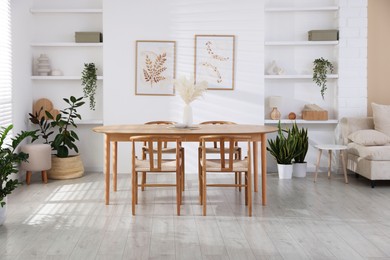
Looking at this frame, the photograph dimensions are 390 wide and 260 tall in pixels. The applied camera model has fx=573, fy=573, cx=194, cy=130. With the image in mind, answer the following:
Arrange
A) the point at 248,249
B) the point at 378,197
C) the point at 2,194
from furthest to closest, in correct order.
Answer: the point at 378,197 < the point at 2,194 < the point at 248,249

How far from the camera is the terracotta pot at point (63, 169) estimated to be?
7.63m

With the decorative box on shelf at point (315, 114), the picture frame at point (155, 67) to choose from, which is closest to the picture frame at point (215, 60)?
the picture frame at point (155, 67)

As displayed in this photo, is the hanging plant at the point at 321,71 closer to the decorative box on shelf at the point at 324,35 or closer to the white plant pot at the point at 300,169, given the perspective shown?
the decorative box on shelf at the point at 324,35

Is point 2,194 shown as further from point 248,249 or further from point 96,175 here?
point 96,175

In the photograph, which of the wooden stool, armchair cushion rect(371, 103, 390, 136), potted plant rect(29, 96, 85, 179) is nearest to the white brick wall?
armchair cushion rect(371, 103, 390, 136)

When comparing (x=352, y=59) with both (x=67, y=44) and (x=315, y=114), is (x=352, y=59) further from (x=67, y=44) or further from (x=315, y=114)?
(x=67, y=44)

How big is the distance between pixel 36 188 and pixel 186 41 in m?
2.86

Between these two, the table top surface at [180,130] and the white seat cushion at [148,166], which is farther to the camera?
the table top surface at [180,130]

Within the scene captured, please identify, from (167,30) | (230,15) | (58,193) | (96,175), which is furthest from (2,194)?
(230,15)

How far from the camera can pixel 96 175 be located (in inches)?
313

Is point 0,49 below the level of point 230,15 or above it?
below

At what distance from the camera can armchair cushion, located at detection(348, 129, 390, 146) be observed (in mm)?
7207

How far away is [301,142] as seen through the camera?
25.4ft

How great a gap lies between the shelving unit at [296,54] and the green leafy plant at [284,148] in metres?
0.64
